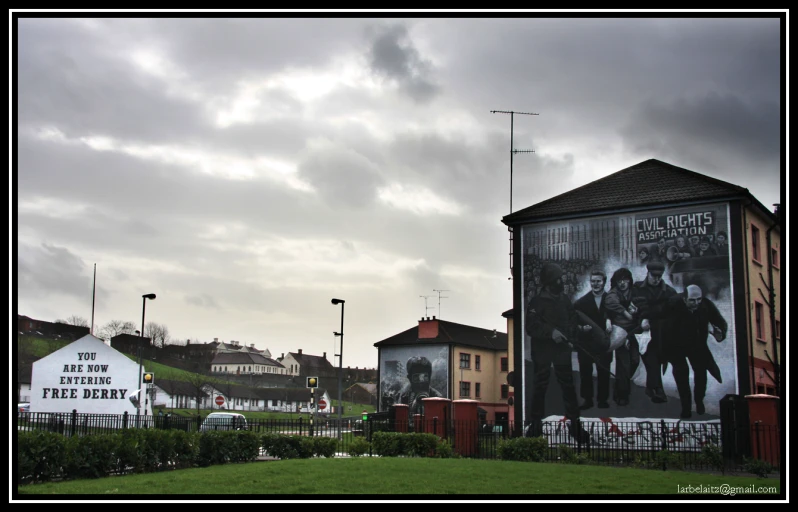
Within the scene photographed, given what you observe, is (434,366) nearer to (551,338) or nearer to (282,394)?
(551,338)

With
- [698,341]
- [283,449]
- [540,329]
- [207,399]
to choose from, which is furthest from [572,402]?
[207,399]

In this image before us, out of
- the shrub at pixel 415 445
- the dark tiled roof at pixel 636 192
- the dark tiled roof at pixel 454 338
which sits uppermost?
the dark tiled roof at pixel 636 192

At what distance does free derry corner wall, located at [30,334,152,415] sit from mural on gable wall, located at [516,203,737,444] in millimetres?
16077

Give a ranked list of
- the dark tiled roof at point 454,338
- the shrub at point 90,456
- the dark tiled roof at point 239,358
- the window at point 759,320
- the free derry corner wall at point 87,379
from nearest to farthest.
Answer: the shrub at point 90,456
the free derry corner wall at point 87,379
the window at point 759,320
the dark tiled roof at point 454,338
the dark tiled roof at point 239,358

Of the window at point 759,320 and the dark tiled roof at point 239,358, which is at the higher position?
the window at point 759,320

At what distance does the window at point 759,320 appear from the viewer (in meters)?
30.4

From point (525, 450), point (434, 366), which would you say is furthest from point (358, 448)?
point (434, 366)

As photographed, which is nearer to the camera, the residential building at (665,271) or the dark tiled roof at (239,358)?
the residential building at (665,271)

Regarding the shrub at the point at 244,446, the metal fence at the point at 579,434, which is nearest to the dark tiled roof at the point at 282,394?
the metal fence at the point at 579,434

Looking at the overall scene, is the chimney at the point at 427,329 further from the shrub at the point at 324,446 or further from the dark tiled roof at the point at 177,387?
the dark tiled roof at the point at 177,387

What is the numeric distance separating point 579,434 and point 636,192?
1073 cm

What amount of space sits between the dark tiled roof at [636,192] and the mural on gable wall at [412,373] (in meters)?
27.3
